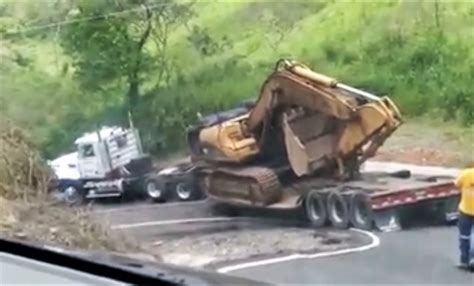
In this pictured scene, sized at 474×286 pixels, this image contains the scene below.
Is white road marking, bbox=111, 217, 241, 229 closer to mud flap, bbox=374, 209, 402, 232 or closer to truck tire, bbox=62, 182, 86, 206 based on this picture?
truck tire, bbox=62, 182, 86, 206

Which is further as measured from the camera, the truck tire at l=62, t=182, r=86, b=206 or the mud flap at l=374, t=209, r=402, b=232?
the truck tire at l=62, t=182, r=86, b=206

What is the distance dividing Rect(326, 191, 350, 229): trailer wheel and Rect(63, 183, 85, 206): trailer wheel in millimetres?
607

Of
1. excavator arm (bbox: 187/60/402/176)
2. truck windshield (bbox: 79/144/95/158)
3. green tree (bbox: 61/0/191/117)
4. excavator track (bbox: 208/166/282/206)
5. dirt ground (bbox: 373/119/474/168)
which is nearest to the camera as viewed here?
dirt ground (bbox: 373/119/474/168)

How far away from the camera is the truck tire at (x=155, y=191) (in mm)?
2090

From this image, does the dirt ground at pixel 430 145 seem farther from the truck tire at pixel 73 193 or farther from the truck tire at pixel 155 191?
the truck tire at pixel 73 193

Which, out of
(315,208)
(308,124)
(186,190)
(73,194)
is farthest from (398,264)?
(73,194)

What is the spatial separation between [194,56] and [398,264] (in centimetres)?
54

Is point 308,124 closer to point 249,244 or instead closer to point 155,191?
point 249,244

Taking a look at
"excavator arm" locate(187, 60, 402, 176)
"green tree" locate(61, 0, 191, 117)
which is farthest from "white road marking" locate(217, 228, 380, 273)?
"green tree" locate(61, 0, 191, 117)

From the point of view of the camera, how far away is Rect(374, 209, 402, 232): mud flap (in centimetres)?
177

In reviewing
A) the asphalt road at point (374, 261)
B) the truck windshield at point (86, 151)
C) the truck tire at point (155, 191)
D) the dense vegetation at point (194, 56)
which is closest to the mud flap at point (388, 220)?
the asphalt road at point (374, 261)

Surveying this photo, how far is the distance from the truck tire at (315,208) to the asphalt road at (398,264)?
0.07 m

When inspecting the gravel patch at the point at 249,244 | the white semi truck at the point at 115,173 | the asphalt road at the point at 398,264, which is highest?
the white semi truck at the point at 115,173

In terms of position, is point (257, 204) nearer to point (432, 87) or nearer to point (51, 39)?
point (432, 87)
